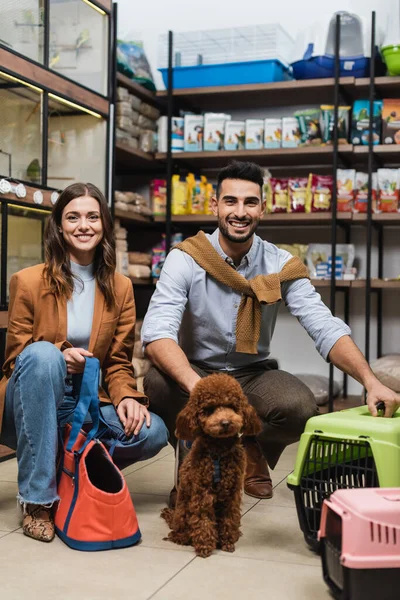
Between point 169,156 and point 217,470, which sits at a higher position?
point 169,156

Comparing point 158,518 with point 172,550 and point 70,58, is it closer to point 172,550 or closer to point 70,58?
point 172,550

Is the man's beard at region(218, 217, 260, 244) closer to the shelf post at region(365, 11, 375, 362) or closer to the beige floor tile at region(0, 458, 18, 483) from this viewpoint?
the beige floor tile at region(0, 458, 18, 483)

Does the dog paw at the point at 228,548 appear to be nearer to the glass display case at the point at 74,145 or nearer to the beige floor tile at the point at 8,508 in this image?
the beige floor tile at the point at 8,508

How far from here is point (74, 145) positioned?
3.91 metres

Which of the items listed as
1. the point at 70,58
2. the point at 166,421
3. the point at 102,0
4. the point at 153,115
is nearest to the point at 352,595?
the point at 166,421

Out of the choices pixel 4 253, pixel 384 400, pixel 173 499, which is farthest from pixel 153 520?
pixel 4 253

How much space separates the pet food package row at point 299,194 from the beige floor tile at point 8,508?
8.20 ft

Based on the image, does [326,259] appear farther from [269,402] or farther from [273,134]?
[269,402]

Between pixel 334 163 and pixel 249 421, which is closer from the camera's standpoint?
pixel 249 421

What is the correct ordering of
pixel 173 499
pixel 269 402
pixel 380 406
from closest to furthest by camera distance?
pixel 380 406
pixel 173 499
pixel 269 402

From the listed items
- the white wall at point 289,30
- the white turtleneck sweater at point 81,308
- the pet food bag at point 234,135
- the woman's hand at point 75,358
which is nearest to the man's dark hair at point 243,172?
the white turtleneck sweater at point 81,308

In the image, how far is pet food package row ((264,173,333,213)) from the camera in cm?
451

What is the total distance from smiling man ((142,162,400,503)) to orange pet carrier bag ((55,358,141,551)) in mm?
336

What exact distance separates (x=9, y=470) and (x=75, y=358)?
3.31 ft
